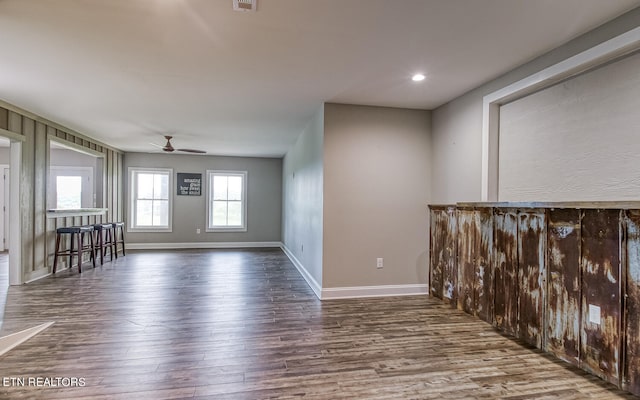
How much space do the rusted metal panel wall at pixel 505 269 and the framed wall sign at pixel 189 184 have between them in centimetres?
724

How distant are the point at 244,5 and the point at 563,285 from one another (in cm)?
299

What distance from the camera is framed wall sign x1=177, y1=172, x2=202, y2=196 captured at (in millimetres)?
8359

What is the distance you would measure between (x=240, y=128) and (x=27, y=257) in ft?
11.8

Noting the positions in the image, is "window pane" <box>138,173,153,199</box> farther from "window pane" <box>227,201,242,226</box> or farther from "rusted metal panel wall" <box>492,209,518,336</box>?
"rusted metal panel wall" <box>492,209,518,336</box>

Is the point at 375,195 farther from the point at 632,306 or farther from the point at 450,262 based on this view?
the point at 632,306

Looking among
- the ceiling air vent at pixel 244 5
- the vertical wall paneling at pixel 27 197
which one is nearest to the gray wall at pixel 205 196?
the vertical wall paneling at pixel 27 197

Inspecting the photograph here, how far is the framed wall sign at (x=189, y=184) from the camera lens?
27.4 feet

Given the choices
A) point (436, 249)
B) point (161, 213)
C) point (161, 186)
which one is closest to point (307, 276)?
point (436, 249)

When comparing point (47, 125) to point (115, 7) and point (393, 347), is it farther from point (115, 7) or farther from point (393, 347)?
point (393, 347)

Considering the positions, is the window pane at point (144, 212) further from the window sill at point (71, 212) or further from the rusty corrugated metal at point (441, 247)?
the rusty corrugated metal at point (441, 247)

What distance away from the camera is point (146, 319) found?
3229mm

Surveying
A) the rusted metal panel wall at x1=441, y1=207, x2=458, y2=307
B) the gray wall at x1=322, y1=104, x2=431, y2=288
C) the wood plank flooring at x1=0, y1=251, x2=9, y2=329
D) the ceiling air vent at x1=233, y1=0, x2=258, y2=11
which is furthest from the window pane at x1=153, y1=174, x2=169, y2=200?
the ceiling air vent at x1=233, y1=0, x2=258, y2=11

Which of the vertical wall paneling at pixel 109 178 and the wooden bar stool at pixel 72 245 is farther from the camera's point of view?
the vertical wall paneling at pixel 109 178

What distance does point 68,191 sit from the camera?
312 inches
